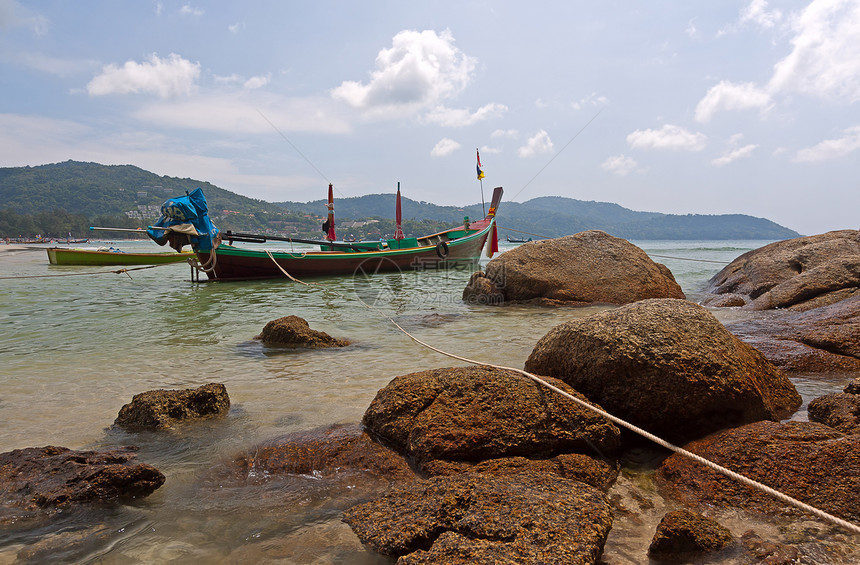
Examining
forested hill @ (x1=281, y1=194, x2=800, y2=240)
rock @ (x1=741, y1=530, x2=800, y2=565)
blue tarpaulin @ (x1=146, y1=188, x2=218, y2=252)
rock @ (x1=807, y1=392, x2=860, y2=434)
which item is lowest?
rock @ (x1=741, y1=530, x2=800, y2=565)

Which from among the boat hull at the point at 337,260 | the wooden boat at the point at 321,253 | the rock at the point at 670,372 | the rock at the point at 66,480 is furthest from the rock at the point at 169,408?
the boat hull at the point at 337,260

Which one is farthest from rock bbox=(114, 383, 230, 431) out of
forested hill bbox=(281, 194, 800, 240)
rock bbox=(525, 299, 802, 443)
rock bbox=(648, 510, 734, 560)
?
forested hill bbox=(281, 194, 800, 240)

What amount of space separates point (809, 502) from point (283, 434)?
11.5 feet

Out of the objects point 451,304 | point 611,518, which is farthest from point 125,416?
point 451,304

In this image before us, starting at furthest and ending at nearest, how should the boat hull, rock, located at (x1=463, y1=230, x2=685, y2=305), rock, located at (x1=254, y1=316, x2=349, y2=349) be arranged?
the boat hull, rock, located at (x1=463, y1=230, x2=685, y2=305), rock, located at (x1=254, y1=316, x2=349, y2=349)

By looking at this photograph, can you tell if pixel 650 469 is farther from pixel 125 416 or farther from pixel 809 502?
pixel 125 416

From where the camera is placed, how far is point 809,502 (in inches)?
101

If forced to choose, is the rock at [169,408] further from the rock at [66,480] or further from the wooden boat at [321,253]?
the wooden boat at [321,253]

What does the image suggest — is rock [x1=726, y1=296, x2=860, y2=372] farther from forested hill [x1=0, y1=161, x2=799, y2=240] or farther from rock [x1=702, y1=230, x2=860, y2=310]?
forested hill [x1=0, y1=161, x2=799, y2=240]

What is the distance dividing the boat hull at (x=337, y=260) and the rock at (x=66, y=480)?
1140cm

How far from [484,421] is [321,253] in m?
18.1

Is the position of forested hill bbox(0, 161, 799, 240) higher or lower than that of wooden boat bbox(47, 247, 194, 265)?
higher

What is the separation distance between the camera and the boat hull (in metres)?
18.7

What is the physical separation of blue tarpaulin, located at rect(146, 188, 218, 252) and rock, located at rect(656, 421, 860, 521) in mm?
14722
